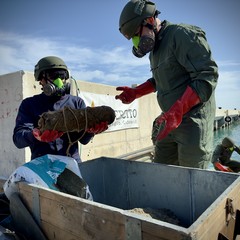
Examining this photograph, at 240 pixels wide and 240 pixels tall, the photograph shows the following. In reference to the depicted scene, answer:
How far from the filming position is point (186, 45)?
82.5 inches

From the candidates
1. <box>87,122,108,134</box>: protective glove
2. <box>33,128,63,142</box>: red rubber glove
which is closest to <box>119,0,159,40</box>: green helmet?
<box>87,122,108,134</box>: protective glove

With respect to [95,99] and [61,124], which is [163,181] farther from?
[95,99]

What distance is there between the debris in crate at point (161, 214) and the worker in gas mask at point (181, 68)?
0.57 metres

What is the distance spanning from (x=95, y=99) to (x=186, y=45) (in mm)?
4431

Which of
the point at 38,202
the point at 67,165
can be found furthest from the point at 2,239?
the point at 67,165

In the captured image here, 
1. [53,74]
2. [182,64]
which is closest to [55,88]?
[53,74]

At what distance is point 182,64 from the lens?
217 centimetres

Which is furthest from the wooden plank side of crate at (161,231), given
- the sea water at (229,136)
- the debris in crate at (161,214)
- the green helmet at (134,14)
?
the sea water at (229,136)

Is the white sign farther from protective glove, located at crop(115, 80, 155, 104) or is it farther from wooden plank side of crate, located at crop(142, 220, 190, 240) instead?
wooden plank side of crate, located at crop(142, 220, 190, 240)

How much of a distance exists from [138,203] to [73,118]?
38.7 inches

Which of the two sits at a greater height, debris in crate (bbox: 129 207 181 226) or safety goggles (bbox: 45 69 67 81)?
safety goggles (bbox: 45 69 67 81)

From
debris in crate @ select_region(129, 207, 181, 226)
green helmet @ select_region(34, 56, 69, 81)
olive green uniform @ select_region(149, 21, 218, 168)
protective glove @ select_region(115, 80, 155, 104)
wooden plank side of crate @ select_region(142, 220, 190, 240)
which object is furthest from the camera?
protective glove @ select_region(115, 80, 155, 104)

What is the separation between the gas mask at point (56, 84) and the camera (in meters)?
2.19

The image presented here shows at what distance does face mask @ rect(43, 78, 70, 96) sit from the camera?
85.7 inches
